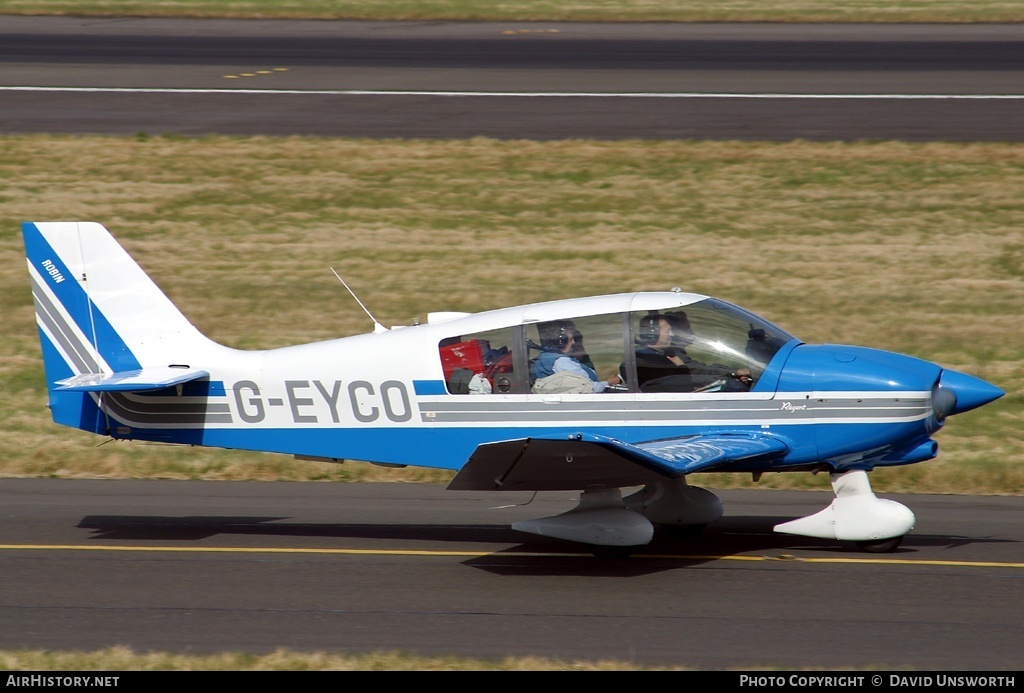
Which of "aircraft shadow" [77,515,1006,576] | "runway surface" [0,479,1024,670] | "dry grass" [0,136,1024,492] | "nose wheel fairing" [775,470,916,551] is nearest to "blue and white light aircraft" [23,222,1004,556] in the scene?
"nose wheel fairing" [775,470,916,551]

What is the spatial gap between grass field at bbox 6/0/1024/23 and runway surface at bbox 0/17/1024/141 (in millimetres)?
1627

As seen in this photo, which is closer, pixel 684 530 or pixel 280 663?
pixel 280 663

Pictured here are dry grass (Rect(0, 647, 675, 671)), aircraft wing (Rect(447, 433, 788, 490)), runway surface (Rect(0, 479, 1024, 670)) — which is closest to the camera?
dry grass (Rect(0, 647, 675, 671))

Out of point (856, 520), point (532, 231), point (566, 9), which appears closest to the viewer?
point (856, 520)

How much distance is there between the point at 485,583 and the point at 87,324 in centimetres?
392

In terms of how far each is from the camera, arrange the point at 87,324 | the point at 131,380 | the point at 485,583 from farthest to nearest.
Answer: the point at 87,324 < the point at 131,380 < the point at 485,583

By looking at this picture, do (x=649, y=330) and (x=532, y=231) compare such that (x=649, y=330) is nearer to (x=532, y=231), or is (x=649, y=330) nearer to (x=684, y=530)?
(x=684, y=530)

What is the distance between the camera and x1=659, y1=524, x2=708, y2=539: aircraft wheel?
9.76 metres

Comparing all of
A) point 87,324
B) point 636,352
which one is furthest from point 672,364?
point 87,324

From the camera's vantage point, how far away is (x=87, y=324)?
9797mm

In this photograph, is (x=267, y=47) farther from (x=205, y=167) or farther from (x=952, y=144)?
(x=952, y=144)

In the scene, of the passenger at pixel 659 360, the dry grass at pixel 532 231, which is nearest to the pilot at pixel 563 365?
the passenger at pixel 659 360

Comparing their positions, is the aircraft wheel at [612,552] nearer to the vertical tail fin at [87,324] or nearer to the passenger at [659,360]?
the passenger at [659,360]

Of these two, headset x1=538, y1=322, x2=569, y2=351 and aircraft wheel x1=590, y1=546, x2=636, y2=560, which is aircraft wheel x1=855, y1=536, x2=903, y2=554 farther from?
headset x1=538, y1=322, x2=569, y2=351
